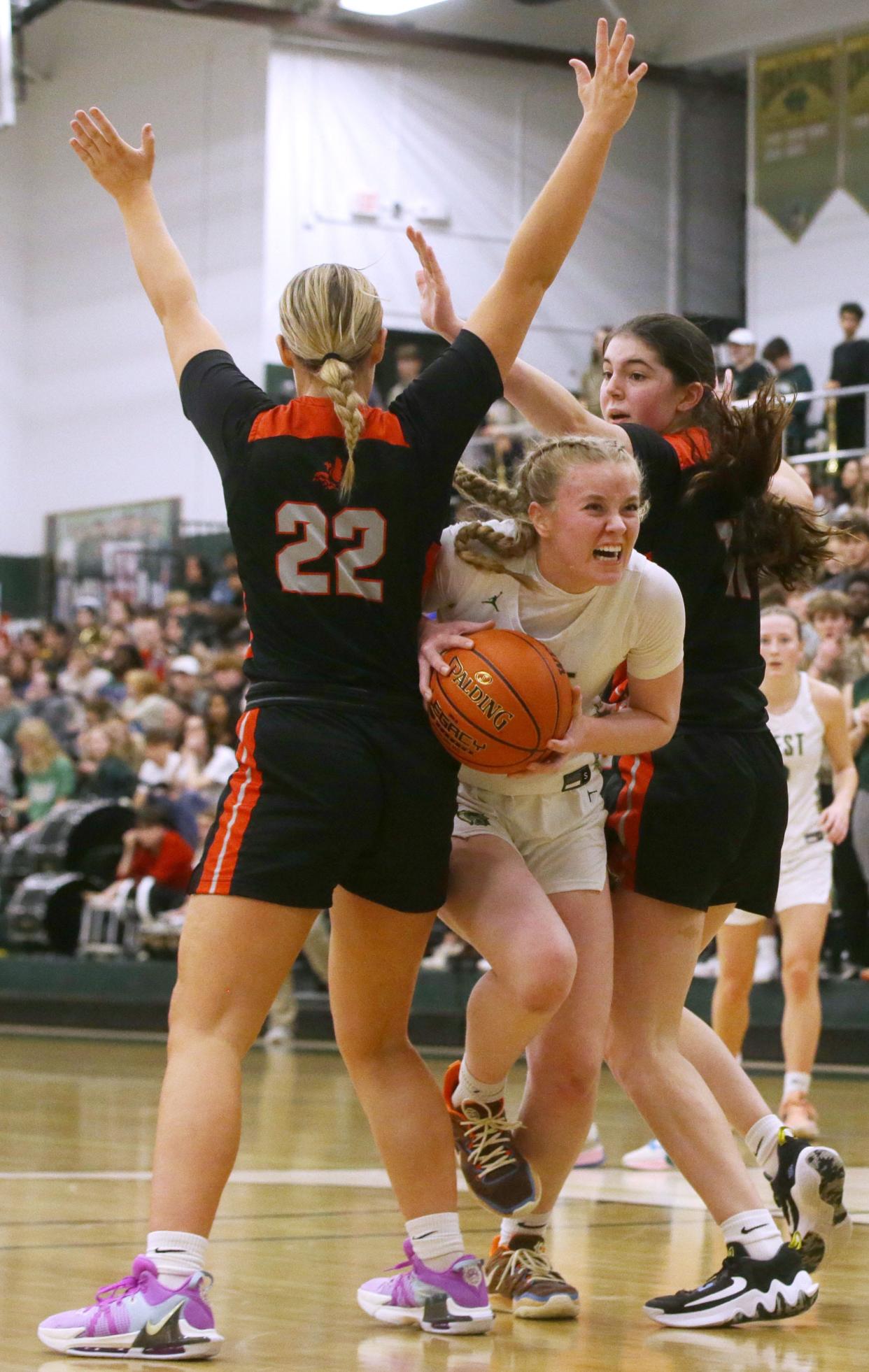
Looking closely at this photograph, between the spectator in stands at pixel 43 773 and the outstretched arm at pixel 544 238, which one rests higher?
the outstretched arm at pixel 544 238

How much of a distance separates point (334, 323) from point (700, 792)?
46.6 inches

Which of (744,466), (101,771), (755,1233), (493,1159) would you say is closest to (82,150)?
(744,466)

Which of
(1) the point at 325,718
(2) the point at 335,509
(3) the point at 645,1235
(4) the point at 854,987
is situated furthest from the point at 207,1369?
(4) the point at 854,987

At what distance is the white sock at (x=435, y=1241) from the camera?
3.54 m

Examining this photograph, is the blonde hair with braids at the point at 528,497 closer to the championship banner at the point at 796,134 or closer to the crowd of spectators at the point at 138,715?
the crowd of spectators at the point at 138,715

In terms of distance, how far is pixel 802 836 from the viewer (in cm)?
732

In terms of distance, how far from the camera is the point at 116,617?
61.1 feet

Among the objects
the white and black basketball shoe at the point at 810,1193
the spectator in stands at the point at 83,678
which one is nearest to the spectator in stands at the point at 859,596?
the spectator in stands at the point at 83,678

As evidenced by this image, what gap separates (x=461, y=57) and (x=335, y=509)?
18.9 meters

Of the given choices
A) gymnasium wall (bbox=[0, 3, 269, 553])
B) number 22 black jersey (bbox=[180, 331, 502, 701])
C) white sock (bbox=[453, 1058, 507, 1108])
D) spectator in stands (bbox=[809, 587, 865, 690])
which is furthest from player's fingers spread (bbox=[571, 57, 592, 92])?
gymnasium wall (bbox=[0, 3, 269, 553])

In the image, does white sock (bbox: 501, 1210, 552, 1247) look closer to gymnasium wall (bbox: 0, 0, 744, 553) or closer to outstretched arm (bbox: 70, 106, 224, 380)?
outstretched arm (bbox: 70, 106, 224, 380)

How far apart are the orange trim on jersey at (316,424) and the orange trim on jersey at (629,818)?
880 mm

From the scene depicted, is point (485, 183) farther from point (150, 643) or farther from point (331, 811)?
point (331, 811)

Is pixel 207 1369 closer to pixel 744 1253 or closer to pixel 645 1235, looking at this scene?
pixel 744 1253
